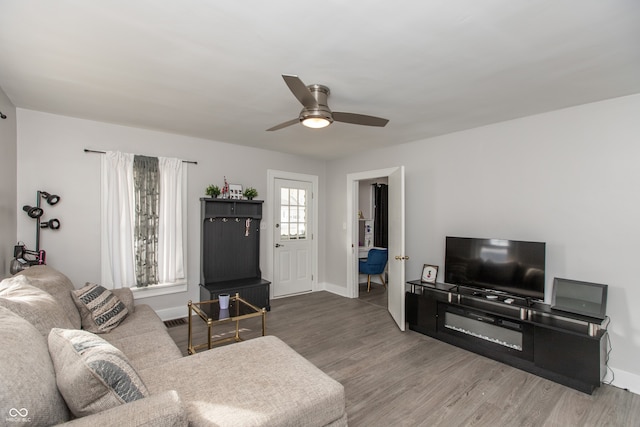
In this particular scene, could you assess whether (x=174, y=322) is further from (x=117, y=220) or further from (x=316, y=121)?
(x=316, y=121)

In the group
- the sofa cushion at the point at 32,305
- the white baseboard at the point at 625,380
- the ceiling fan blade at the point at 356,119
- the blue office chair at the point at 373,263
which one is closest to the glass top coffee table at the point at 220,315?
the sofa cushion at the point at 32,305

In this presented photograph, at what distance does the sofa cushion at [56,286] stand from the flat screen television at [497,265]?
3572 mm

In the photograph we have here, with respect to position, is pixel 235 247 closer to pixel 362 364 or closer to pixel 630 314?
pixel 362 364

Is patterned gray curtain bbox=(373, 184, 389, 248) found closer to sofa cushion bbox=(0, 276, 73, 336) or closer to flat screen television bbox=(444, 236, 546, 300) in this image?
flat screen television bbox=(444, 236, 546, 300)

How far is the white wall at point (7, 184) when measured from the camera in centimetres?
264

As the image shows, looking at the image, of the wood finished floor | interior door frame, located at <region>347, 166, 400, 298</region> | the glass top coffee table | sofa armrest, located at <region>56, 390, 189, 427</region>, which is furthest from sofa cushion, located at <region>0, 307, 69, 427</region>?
interior door frame, located at <region>347, 166, 400, 298</region>

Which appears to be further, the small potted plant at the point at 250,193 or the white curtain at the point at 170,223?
the small potted plant at the point at 250,193

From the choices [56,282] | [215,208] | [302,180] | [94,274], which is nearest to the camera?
[56,282]

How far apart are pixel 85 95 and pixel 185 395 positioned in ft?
9.00

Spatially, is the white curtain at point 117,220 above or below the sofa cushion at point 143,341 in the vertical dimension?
above

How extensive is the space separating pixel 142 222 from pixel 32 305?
2.24 metres

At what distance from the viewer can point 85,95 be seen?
276 centimetres

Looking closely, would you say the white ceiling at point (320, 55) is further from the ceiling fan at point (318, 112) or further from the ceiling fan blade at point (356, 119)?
the ceiling fan blade at point (356, 119)

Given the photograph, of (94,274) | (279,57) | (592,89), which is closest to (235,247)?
(94,274)
